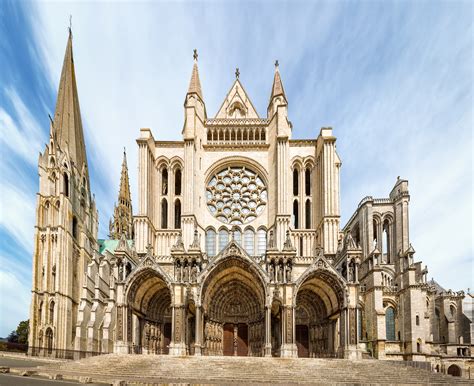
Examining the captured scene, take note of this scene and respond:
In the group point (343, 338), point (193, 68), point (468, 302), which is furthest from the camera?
point (468, 302)

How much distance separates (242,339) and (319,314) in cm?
520

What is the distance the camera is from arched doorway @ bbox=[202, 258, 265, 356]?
25484mm

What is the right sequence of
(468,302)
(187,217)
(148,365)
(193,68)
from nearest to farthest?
(148,365)
(187,217)
(193,68)
(468,302)

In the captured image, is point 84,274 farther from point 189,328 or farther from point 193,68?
point 193,68

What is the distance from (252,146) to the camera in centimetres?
3331

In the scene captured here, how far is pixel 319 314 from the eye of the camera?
27234 mm

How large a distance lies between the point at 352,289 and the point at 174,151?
1688cm

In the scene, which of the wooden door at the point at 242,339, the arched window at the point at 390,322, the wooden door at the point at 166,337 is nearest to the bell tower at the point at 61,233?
the wooden door at the point at 166,337

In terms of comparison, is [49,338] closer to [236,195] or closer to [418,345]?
[236,195]

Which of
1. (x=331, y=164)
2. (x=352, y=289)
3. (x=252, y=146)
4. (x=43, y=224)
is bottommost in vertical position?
(x=352, y=289)

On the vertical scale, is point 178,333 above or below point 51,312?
below

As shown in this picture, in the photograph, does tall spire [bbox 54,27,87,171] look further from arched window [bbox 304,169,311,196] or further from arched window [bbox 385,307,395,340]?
arched window [bbox 385,307,395,340]

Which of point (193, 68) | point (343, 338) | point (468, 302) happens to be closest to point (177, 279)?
point (343, 338)

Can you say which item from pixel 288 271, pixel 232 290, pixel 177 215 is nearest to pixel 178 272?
pixel 232 290
